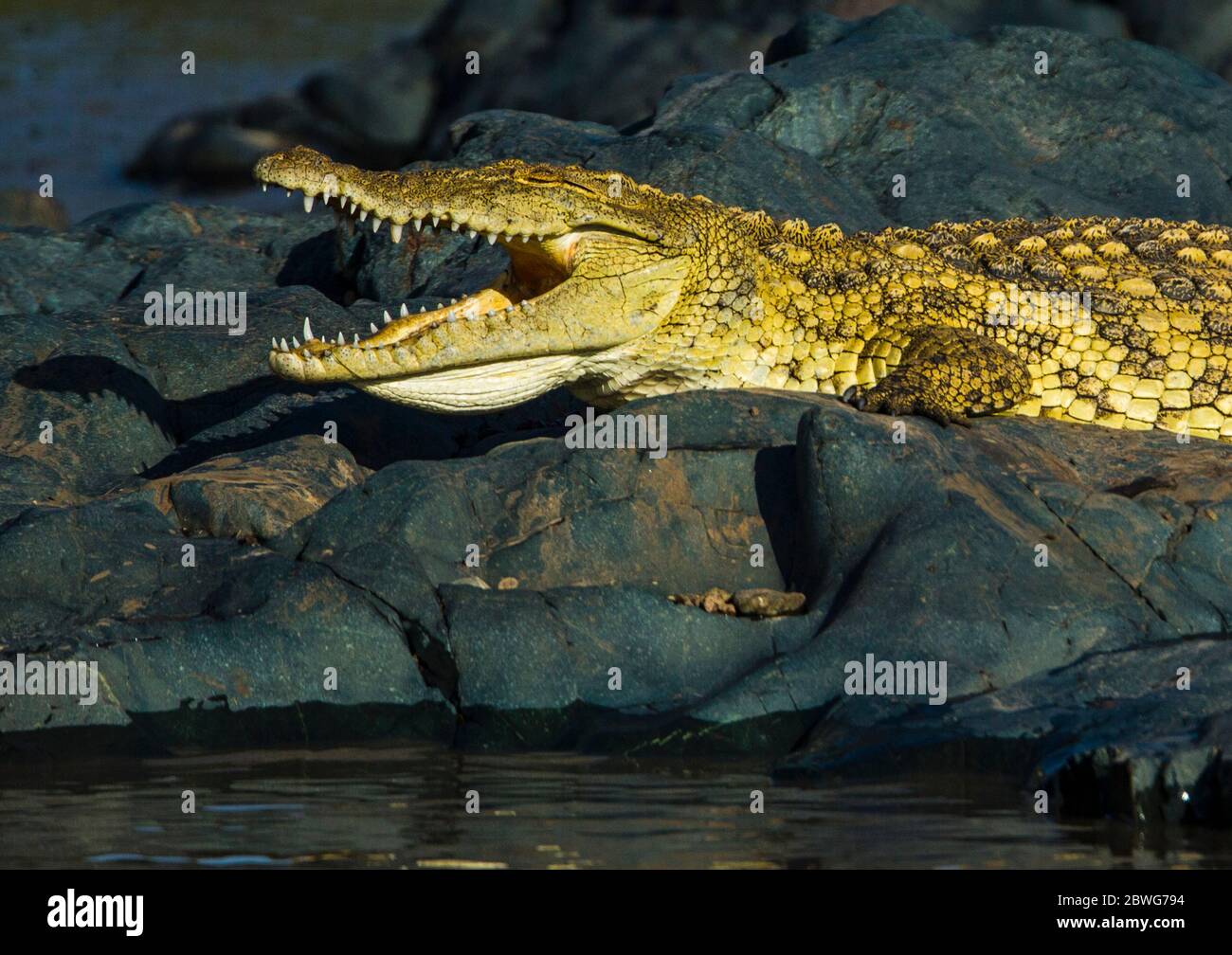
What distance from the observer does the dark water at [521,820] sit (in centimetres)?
514

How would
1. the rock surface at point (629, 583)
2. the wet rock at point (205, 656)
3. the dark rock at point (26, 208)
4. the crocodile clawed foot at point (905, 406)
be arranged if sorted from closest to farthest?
the rock surface at point (629, 583) < the wet rock at point (205, 656) < the crocodile clawed foot at point (905, 406) < the dark rock at point (26, 208)

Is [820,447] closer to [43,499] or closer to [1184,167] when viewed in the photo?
Answer: [43,499]

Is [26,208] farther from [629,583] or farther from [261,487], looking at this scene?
[629,583]

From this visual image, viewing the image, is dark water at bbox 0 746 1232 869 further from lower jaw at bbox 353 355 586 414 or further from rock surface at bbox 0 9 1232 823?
lower jaw at bbox 353 355 586 414

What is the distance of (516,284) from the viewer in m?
9.05

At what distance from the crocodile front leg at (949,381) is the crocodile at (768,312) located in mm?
11

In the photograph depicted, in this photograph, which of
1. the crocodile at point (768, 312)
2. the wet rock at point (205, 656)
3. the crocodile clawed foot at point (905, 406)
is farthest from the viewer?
the crocodile at point (768, 312)

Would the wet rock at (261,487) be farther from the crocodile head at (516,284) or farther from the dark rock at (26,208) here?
the dark rock at (26,208)

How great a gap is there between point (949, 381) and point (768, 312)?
1013 mm

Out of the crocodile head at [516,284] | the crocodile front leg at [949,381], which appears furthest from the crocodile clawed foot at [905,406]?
the crocodile head at [516,284]

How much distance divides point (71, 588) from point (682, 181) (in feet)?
20.4

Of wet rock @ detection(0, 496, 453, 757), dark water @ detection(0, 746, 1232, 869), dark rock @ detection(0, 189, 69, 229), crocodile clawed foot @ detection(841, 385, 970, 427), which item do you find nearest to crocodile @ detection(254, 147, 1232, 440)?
crocodile clawed foot @ detection(841, 385, 970, 427)

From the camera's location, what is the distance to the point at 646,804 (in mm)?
5879
